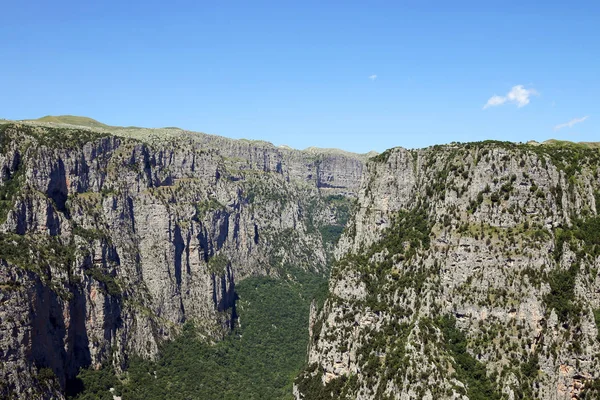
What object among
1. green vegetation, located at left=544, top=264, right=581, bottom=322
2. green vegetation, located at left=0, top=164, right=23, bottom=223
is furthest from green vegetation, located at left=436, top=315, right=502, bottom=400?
green vegetation, located at left=0, top=164, right=23, bottom=223

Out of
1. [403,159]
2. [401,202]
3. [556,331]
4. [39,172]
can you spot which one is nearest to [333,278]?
[401,202]

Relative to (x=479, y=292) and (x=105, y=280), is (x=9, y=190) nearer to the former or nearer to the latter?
(x=105, y=280)

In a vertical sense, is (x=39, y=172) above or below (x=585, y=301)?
above

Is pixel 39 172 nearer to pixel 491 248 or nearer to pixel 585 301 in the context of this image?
pixel 491 248

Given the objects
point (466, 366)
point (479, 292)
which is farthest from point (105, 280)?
point (479, 292)

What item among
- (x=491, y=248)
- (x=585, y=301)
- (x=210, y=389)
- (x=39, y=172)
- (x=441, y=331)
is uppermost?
(x=39, y=172)

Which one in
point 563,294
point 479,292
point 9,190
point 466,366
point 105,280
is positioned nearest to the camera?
point 563,294
